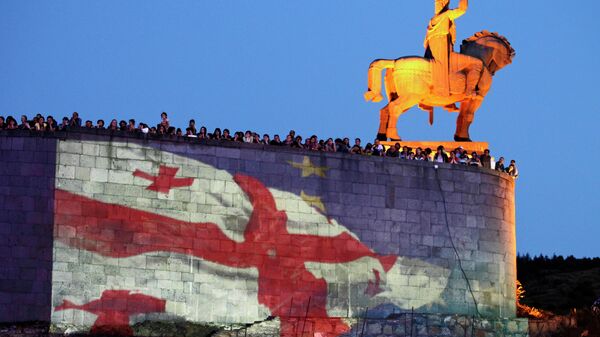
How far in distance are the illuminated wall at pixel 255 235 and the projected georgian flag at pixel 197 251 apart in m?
0.04

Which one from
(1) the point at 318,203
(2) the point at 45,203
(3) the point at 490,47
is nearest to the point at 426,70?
(3) the point at 490,47

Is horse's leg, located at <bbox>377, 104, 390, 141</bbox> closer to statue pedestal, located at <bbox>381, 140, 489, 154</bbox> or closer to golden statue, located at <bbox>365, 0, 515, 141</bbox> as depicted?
golden statue, located at <bbox>365, 0, 515, 141</bbox>

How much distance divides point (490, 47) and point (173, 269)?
47.5 ft

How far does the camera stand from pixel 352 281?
4228 centimetres

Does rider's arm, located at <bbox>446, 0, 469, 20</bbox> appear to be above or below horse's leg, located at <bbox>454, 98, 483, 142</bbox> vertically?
above

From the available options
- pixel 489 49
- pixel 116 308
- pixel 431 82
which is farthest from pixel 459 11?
pixel 116 308

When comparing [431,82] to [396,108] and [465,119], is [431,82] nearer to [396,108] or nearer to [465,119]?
[396,108]

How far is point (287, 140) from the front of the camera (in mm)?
42781

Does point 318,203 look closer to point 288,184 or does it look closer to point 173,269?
point 288,184

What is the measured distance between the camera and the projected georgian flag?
39562 millimetres

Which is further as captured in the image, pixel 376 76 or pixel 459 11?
pixel 459 11

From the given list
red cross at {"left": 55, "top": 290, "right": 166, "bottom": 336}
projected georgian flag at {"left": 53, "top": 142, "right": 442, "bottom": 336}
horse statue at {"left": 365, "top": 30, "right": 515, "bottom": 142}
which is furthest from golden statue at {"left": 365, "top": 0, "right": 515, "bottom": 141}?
red cross at {"left": 55, "top": 290, "right": 166, "bottom": 336}

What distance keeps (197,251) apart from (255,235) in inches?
68.3

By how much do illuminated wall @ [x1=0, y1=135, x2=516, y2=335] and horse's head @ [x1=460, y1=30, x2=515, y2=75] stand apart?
5.30 metres
